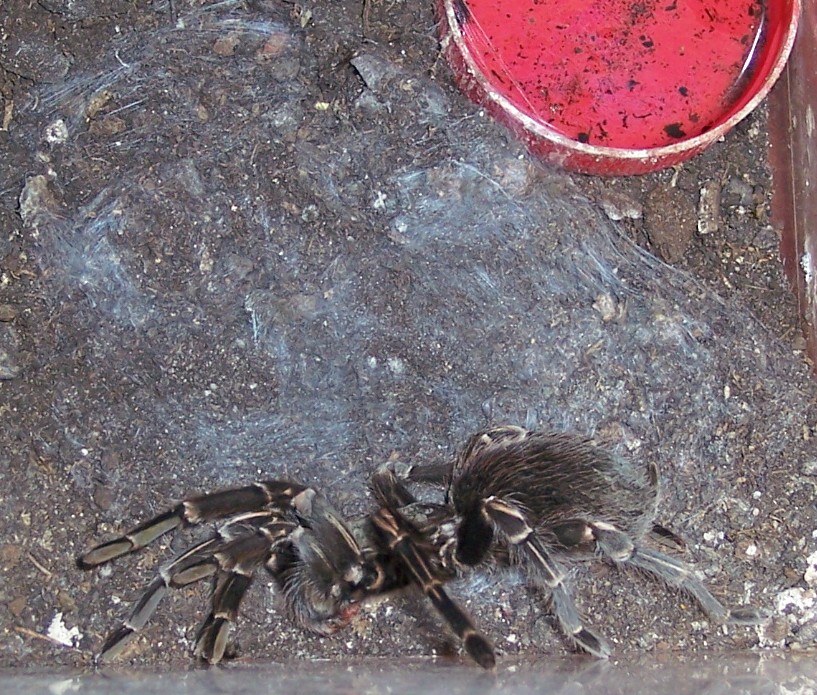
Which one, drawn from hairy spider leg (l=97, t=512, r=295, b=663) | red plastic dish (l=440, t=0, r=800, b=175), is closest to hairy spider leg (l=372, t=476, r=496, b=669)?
hairy spider leg (l=97, t=512, r=295, b=663)

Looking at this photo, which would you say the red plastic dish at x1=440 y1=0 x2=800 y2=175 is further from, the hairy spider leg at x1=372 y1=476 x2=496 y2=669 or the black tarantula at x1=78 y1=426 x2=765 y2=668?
the hairy spider leg at x1=372 y1=476 x2=496 y2=669

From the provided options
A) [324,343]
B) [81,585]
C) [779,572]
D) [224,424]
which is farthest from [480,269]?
[81,585]

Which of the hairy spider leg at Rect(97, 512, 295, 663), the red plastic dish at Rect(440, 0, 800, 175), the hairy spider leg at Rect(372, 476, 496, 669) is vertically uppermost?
the red plastic dish at Rect(440, 0, 800, 175)

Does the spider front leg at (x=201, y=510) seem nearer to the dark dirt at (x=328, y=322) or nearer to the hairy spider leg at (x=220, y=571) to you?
the hairy spider leg at (x=220, y=571)

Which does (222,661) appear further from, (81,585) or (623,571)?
(623,571)

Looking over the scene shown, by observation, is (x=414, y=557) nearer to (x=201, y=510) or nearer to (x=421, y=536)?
(x=421, y=536)
